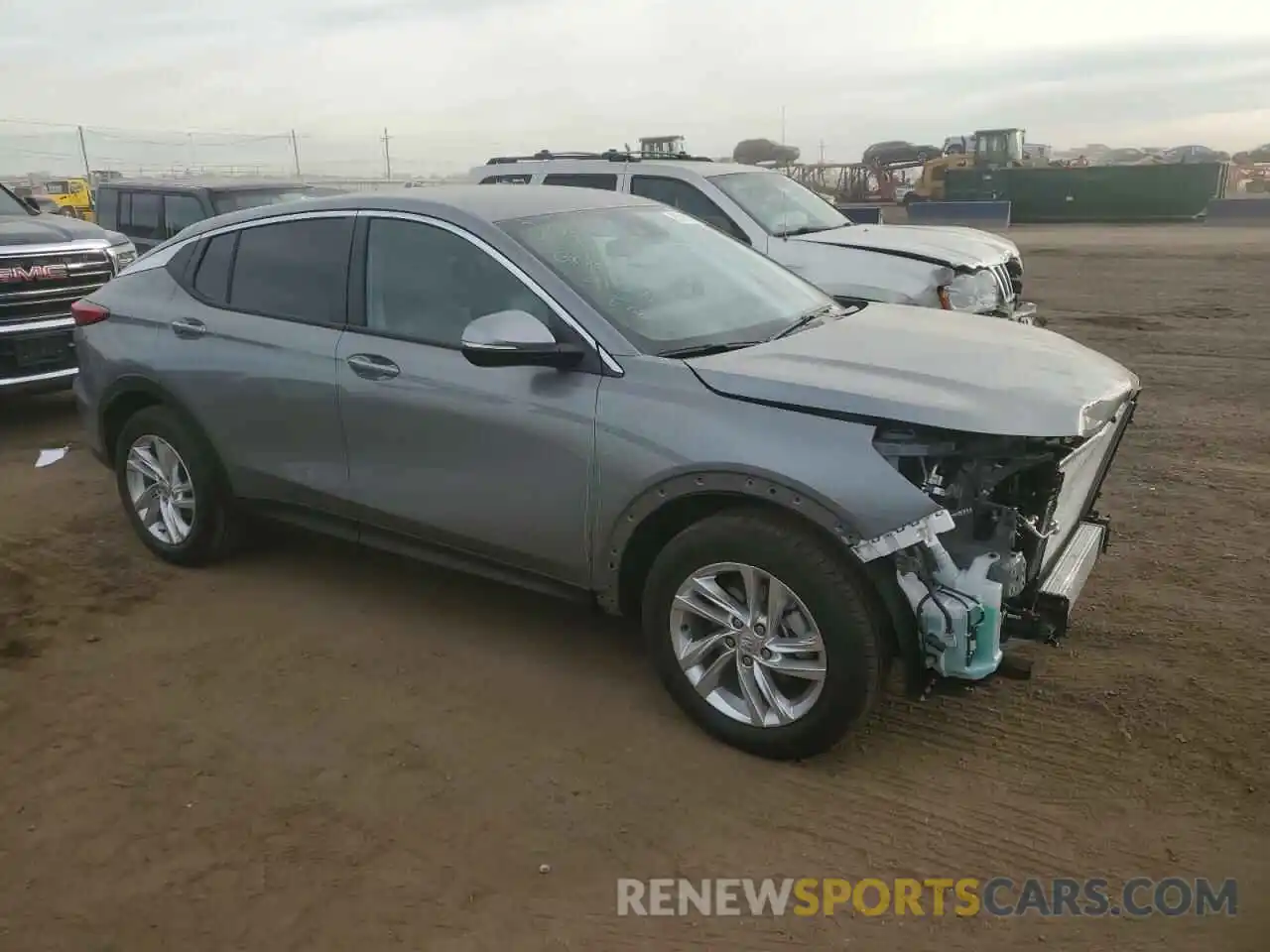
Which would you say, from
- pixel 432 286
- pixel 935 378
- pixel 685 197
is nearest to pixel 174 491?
pixel 432 286

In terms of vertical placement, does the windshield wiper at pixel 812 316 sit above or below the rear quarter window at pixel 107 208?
below

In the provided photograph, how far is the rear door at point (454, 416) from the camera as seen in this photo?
3.68 metres

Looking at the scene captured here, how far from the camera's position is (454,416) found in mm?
3887

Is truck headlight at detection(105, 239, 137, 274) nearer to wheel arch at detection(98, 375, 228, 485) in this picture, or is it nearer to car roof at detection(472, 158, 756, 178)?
car roof at detection(472, 158, 756, 178)

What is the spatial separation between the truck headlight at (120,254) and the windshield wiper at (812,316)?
20.5 ft

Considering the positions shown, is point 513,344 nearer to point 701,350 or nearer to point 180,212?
point 701,350

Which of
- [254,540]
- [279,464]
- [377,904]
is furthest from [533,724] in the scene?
[254,540]

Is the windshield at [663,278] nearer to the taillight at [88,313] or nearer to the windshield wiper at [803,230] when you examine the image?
the taillight at [88,313]

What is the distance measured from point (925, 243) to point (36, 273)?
22.4 ft

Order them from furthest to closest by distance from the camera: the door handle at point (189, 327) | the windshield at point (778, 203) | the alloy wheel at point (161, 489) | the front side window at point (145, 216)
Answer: the front side window at point (145, 216)
the windshield at point (778, 203)
the alloy wheel at point (161, 489)
the door handle at point (189, 327)

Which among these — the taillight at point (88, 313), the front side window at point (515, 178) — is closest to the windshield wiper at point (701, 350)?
the taillight at point (88, 313)

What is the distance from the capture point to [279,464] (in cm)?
455

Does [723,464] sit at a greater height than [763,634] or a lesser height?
greater

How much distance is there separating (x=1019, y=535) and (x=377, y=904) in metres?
2.19
